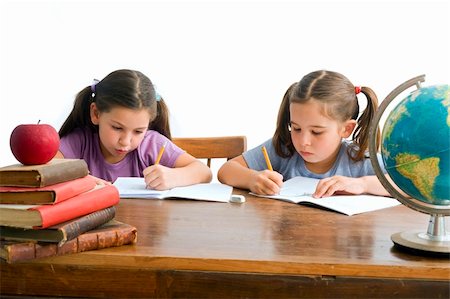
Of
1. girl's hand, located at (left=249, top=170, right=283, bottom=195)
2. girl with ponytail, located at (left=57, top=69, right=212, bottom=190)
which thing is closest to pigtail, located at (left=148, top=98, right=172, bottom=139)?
girl with ponytail, located at (left=57, top=69, right=212, bottom=190)

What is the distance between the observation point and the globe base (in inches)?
43.2

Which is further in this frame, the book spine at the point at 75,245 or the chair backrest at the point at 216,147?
the chair backrest at the point at 216,147

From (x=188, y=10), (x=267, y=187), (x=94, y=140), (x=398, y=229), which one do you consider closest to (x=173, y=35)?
(x=188, y=10)

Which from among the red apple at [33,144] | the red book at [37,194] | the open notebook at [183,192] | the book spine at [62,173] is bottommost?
the open notebook at [183,192]

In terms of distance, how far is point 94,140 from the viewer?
90.6 inches

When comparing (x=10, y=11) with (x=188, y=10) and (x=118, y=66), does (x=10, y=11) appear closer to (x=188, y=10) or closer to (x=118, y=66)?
(x=118, y=66)

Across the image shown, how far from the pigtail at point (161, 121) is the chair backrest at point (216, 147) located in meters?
0.07

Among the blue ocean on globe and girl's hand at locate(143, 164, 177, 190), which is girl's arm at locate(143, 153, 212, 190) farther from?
the blue ocean on globe

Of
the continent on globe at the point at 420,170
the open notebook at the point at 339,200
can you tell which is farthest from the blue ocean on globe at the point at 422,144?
the open notebook at the point at 339,200

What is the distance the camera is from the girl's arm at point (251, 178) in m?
1.77

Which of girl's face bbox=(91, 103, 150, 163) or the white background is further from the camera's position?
the white background

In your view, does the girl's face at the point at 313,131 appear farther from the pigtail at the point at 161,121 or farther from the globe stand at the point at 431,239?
the globe stand at the point at 431,239

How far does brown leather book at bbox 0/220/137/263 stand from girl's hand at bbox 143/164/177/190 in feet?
1.96

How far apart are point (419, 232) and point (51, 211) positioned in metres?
0.72
